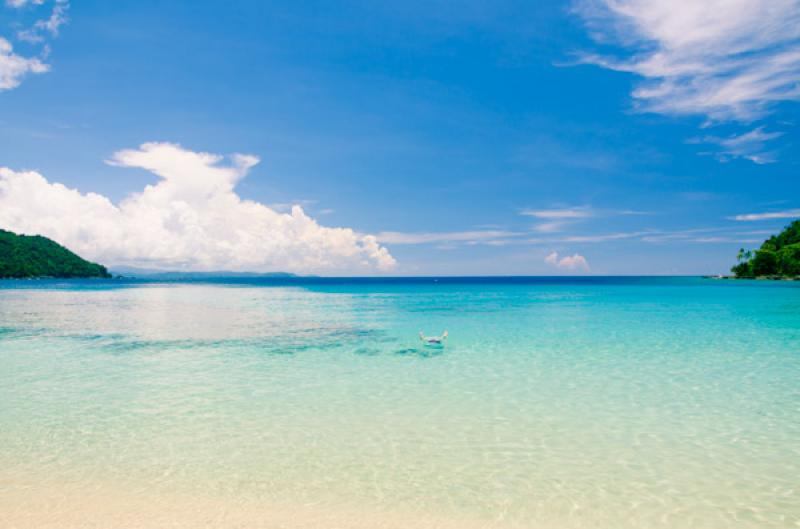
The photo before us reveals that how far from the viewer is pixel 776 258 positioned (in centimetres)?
15250

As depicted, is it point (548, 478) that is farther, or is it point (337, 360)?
point (337, 360)

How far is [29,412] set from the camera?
11930mm

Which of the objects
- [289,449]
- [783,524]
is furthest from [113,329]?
[783,524]

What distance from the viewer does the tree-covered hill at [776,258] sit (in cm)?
14488

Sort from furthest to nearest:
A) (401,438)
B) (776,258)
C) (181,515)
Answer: (776,258), (401,438), (181,515)

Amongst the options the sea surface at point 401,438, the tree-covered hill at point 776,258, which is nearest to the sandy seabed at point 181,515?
the sea surface at point 401,438

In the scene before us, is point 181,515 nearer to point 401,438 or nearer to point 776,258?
point 401,438

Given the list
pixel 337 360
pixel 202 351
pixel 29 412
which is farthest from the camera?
pixel 202 351

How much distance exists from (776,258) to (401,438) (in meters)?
186

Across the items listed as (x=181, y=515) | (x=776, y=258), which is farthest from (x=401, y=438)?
(x=776, y=258)

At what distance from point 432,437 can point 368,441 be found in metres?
1.37

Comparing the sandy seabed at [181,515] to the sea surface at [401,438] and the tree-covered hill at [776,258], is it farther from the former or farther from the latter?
the tree-covered hill at [776,258]

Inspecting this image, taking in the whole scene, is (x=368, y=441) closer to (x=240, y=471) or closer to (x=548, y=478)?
(x=240, y=471)

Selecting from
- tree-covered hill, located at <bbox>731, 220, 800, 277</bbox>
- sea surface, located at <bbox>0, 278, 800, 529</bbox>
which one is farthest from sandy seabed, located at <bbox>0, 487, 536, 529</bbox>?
tree-covered hill, located at <bbox>731, 220, 800, 277</bbox>
